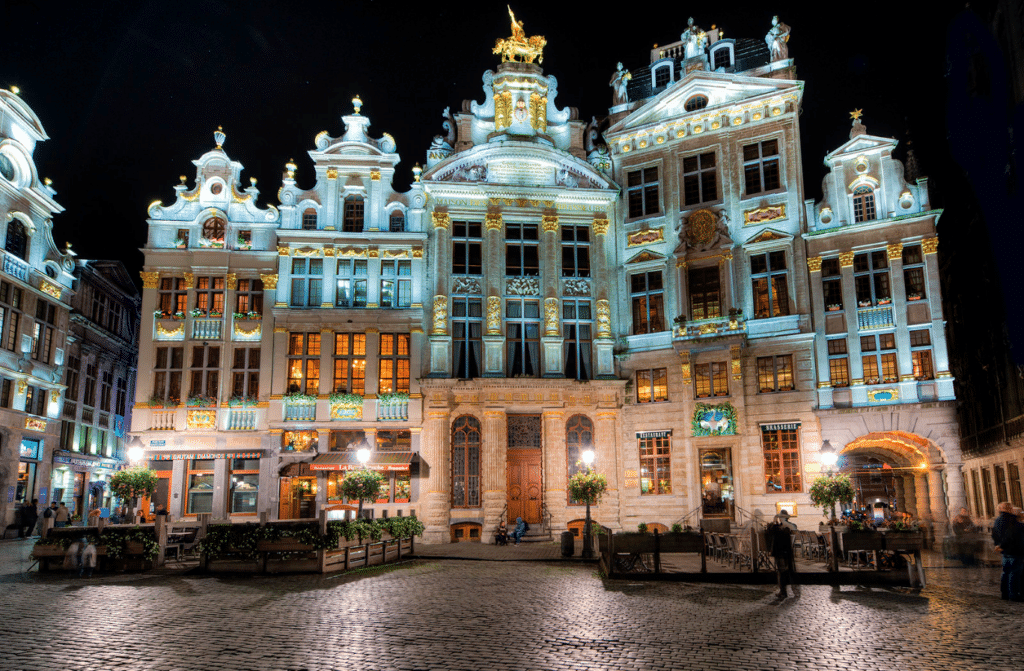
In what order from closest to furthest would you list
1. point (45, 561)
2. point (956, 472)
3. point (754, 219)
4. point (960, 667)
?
point (960, 667), point (45, 561), point (956, 472), point (754, 219)

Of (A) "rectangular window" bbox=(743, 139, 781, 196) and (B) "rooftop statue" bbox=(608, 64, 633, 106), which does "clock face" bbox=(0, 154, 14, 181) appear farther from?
(A) "rectangular window" bbox=(743, 139, 781, 196)

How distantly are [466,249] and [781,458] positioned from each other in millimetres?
16604

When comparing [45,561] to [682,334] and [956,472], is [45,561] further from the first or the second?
[956,472]

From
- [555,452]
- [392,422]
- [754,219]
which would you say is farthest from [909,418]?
[392,422]

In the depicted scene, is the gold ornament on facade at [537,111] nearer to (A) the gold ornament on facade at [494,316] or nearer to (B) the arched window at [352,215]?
(A) the gold ornament on facade at [494,316]

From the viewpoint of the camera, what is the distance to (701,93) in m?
36.2

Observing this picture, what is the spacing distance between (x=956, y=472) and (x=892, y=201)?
1130 cm

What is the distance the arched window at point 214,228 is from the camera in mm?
35812

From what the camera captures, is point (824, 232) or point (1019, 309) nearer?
point (1019, 309)

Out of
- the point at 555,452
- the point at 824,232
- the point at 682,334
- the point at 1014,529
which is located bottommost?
the point at 1014,529

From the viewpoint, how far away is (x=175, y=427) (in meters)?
33.8

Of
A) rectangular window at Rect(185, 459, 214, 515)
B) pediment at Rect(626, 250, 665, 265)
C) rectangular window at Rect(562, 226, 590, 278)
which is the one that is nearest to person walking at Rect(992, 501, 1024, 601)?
pediment at Rect(626, 250, 665, 265)

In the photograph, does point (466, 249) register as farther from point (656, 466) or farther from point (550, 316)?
point (656, 466)

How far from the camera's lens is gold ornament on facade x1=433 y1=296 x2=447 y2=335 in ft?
114
